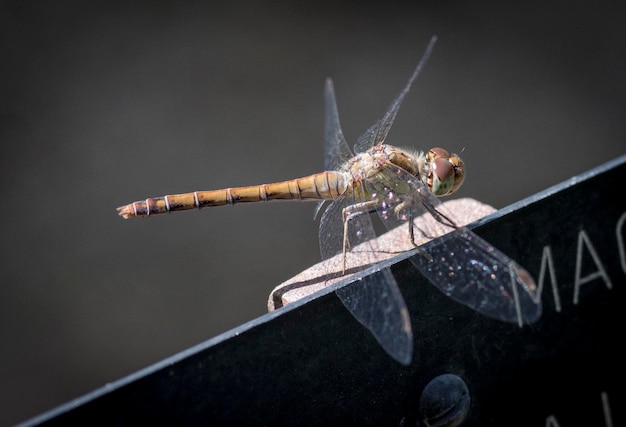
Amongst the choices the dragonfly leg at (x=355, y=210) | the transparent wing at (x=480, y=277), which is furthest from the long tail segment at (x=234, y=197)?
the transparent wing at (x=480, y=277)

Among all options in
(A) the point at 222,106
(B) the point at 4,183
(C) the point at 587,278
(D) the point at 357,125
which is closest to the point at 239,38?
(A) the point at 222,106

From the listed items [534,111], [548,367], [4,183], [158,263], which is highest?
[4,183]

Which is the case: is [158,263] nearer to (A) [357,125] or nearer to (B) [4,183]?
(B) [4,183]

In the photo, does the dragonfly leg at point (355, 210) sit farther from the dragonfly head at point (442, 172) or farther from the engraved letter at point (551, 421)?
the engraved letter at point (551, 421)

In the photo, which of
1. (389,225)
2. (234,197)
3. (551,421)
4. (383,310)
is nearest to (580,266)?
(551,421)

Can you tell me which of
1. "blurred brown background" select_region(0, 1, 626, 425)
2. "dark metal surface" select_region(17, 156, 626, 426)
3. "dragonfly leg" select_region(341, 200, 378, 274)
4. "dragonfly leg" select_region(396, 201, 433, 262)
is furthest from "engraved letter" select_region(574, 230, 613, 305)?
"blurred brown background" select_region(0, 1, 626, 425)

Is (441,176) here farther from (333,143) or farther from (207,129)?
(207,129)

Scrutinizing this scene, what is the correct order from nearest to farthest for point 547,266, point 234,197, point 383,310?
point 383,310 < point 547,266 < point 234,197
